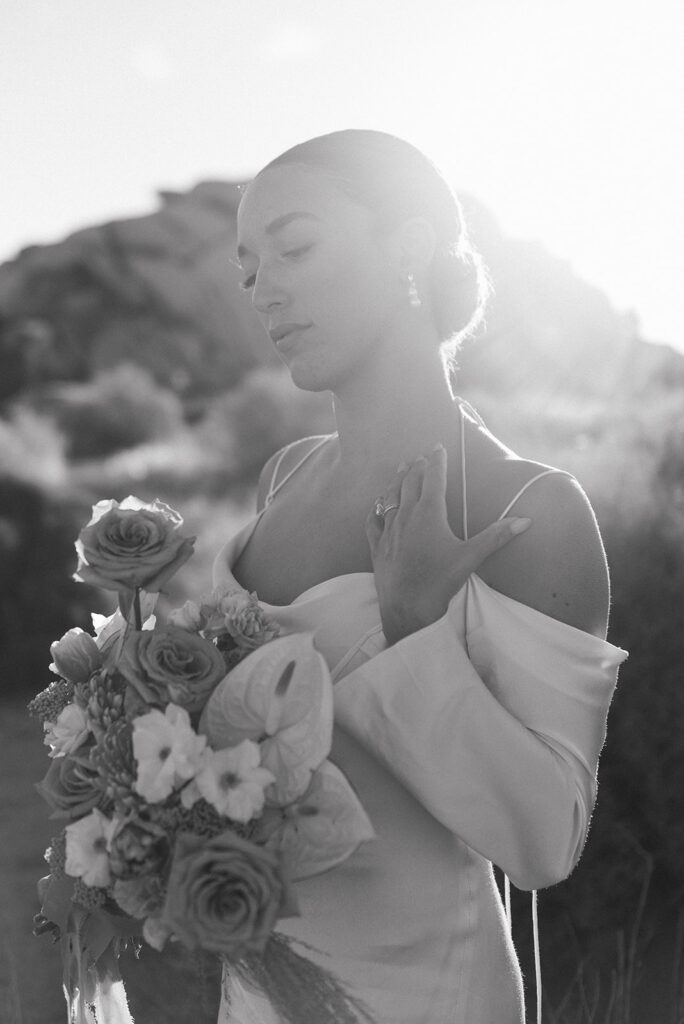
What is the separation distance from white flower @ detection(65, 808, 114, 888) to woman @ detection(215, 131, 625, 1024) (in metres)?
0.46

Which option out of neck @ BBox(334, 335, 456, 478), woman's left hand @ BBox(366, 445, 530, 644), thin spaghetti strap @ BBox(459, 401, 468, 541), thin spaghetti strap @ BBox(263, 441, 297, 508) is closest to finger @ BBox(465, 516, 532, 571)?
woman's left hand @ BBox(366, 445, 530, 644)

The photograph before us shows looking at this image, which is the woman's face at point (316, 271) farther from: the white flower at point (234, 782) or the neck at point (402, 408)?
the white flower at point (234, 782)

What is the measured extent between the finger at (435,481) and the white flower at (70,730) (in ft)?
2.25

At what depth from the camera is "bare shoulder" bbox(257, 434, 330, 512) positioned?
2670mm

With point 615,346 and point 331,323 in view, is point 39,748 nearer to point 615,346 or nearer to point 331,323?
point 331,323

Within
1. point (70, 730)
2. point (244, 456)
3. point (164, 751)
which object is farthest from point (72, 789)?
point (244, 456)

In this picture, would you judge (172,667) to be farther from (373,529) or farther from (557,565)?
(557,565)

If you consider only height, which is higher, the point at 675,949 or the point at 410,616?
the point at 410,616

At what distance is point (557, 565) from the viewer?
1.93 meters

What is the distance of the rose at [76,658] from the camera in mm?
1822

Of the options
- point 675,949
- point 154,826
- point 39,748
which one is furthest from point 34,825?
point 154,826

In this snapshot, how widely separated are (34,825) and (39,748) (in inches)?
51.1

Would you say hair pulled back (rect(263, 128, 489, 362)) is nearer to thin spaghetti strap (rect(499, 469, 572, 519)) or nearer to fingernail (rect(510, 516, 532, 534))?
thin spaghetti strap (rect(499, 469, 572, 519))

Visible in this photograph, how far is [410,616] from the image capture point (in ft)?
6.30
